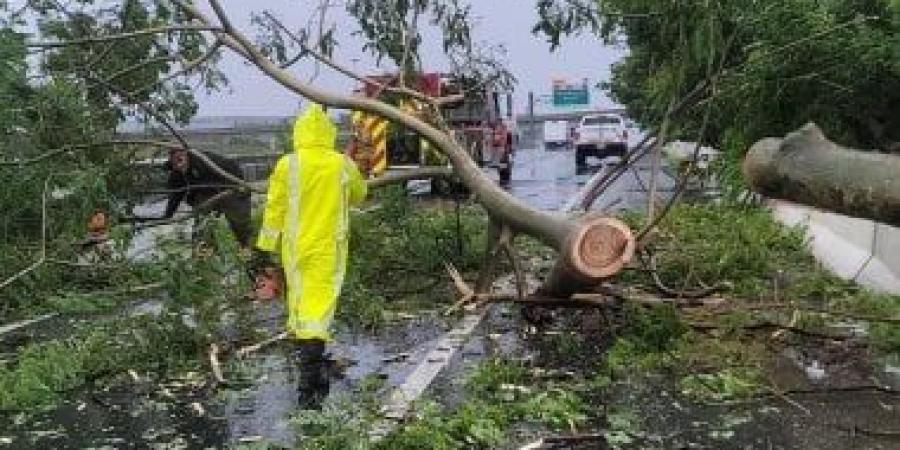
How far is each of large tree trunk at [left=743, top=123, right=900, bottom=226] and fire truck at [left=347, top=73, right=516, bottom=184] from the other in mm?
4382

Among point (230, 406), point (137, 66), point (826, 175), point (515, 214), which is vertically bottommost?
point (230, 406)

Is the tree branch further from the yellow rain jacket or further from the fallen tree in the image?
the yellow rain jacket

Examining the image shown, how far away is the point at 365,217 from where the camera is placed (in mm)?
8836

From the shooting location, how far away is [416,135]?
8.66 m

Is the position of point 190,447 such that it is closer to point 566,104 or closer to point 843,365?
point 843,365

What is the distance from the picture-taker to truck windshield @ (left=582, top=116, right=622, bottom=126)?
35406mm

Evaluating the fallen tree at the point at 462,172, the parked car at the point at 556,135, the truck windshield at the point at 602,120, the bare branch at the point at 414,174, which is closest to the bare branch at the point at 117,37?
the fallen tree at the point at 462,172

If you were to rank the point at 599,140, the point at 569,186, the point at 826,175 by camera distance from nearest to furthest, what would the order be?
the point at 826,175 < the point at 569,186 < the point at 599,140

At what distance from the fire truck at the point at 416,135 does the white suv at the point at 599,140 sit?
10.3 m

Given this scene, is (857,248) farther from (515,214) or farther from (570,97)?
(570,97)

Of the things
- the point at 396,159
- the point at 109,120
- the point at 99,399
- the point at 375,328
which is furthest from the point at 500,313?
the point at 396,159

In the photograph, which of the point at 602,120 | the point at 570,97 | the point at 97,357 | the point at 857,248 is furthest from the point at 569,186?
the point at 570,97

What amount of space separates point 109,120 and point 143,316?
2.51 metres

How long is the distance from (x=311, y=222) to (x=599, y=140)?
94.0ft
